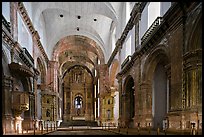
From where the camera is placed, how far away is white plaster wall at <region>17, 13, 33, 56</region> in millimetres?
18172

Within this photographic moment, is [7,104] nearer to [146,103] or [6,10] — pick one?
[6,10]

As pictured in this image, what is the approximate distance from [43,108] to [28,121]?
10118 mm

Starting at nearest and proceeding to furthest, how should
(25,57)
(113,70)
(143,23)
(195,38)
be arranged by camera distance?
(195,38), (143,23), (25,57), (113,70)

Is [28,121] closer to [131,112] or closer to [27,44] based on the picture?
[27,44]

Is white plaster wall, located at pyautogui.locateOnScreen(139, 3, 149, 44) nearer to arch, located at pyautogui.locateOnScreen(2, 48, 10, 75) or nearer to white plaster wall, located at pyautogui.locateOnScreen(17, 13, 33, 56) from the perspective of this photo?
white plaster wall, located at pyautogui.locateOnScreen(17, 13, 33, 56)

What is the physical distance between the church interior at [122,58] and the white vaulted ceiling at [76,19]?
9 cm

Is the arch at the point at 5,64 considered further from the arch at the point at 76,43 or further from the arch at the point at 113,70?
the arch at the point at 76,43

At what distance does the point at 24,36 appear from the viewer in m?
20.3

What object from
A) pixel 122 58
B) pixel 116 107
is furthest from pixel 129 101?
pixel 116 107

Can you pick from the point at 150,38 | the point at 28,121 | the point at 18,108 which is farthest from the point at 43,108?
the point at 150,38

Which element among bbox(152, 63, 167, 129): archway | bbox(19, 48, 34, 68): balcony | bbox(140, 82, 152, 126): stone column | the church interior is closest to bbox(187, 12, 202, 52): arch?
the church interior

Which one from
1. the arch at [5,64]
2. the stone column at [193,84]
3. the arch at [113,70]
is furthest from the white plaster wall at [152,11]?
the arch at [113,70]

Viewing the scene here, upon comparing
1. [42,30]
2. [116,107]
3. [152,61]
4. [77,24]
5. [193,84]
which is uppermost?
[77,24]

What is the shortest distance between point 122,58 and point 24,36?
7965 millimetres
